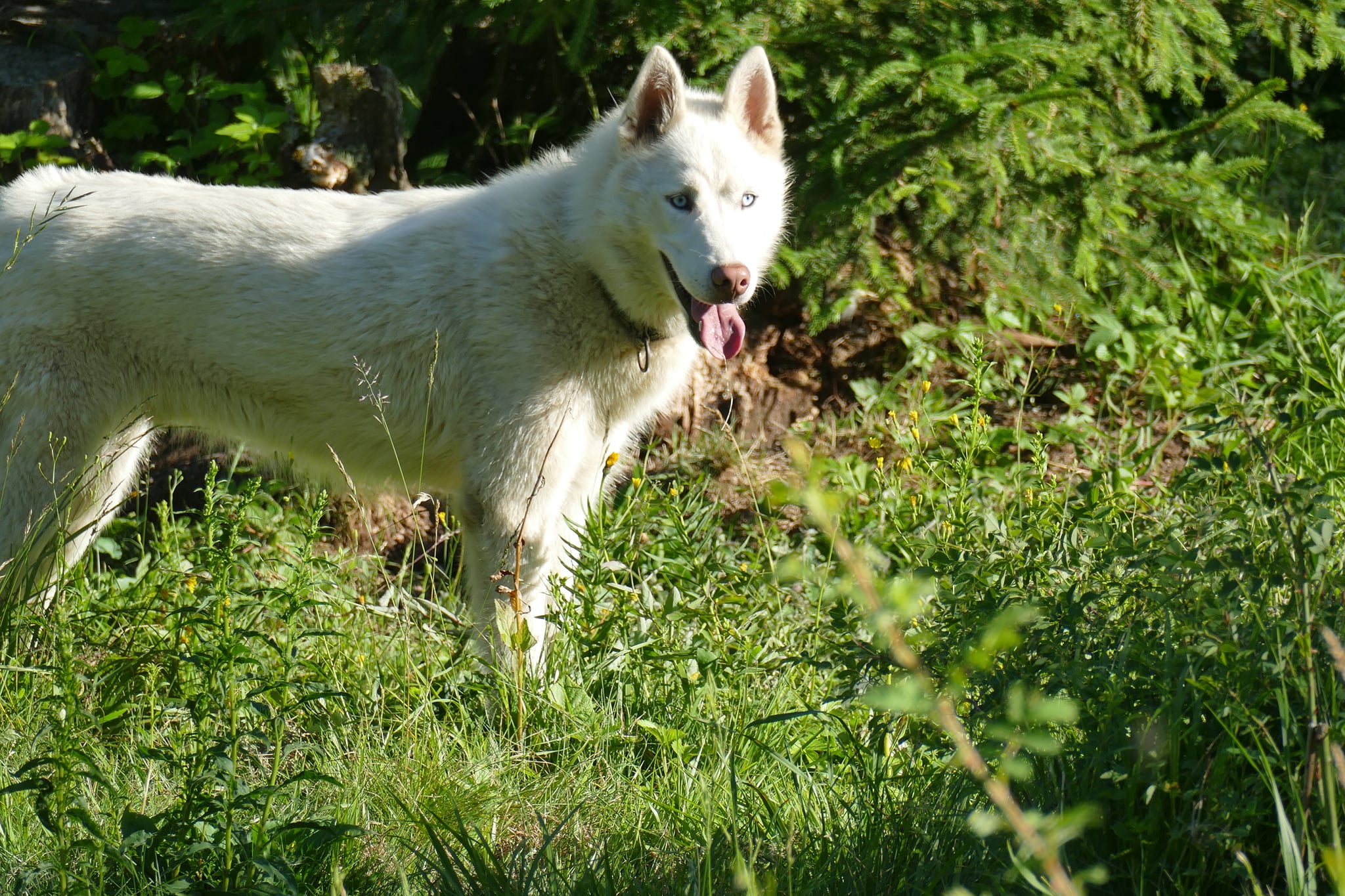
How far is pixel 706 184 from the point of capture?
3.64m

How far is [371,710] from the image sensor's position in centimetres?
320

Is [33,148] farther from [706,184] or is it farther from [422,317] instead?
[706,184]

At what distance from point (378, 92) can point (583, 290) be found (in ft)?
6.80

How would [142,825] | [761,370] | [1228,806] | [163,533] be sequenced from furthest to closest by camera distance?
[761,370], [163,533], [142,825], [1228,806]

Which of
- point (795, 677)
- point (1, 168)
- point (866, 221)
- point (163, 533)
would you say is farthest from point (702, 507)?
point (1, 168)

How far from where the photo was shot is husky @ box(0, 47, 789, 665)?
3697mm

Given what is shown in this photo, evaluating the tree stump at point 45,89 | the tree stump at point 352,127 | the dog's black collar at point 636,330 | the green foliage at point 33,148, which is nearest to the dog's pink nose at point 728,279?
the dog's black collar at point 636,330

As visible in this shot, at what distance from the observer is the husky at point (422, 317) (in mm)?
3697

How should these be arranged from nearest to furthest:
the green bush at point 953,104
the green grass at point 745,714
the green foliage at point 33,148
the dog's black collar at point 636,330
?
the green grass at point 745,714 → the dog's black collar at point 636,330 → the green bush at point 953,104 → the green foliage at point 33,148

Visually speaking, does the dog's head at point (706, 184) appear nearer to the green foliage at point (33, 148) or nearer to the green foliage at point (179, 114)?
the green foliage at point (179, 114)

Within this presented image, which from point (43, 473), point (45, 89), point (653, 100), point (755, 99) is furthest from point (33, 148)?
point (755, 99)

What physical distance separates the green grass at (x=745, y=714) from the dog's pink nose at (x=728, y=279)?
2.36 ft

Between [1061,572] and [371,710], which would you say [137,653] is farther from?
[1061,572]

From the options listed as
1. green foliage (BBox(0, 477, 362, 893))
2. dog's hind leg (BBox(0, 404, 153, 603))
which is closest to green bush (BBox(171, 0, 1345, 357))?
dog's hind leg (BBox(0, 404, 153, 603))
